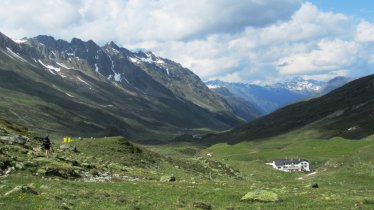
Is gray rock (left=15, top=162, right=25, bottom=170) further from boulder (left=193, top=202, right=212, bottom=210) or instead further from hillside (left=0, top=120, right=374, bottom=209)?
boulder (left=193, top=202, right=212, bottom=210)

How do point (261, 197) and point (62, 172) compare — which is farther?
point (62, 172)

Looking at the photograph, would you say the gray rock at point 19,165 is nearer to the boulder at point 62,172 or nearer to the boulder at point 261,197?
the boulder at point 62,172

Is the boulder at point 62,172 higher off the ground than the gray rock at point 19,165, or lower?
lower

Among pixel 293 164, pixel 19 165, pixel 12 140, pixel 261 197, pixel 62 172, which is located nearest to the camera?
pixel 261 197

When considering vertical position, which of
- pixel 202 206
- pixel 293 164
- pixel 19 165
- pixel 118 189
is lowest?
pixel 293 164

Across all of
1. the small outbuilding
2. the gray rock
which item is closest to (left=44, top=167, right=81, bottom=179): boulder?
the gray rock

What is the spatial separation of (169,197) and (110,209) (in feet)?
26.8

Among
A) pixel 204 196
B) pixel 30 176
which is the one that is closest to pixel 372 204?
pixel 204 196

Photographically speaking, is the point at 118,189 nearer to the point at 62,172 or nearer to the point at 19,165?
the point at 62,172

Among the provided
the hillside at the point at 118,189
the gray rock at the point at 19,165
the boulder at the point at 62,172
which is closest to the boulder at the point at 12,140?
the hillside at the point at 118,189

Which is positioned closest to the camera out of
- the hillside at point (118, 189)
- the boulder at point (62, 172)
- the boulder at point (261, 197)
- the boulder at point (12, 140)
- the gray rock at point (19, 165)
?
the hillside at point (118, 189)

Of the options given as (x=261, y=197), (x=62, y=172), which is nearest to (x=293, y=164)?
(x=62, y=172)

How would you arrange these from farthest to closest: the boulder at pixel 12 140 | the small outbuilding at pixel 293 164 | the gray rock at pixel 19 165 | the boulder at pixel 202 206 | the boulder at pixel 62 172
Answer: the small outbuilding at pixel 293 164
the boulder at pixel 12 140
the boulder at pixel 62 172
the gray rock at pixel 19 165
the boulder at pixel 202 206

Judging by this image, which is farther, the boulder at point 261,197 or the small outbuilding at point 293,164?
the small outbuilding at point 293,164
